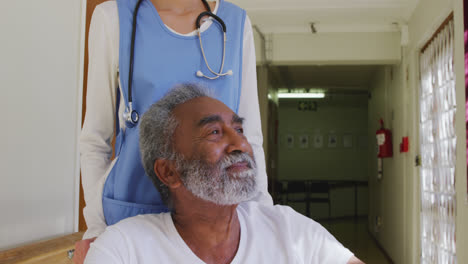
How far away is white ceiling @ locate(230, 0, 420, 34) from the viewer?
14.4 feet

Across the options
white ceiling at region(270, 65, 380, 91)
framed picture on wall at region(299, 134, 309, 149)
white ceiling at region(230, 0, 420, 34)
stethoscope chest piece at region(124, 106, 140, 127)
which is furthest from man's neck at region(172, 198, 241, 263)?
framed picture on wall at region(299, 134, 309, 149)

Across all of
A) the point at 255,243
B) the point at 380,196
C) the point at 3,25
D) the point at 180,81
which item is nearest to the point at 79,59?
the point at 3,25

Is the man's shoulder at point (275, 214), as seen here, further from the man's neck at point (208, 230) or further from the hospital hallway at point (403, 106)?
the hospital hallway at point (403, 106)

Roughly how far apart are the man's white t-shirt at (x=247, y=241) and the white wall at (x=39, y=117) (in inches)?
49.6

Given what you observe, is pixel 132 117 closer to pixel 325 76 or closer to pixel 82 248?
pixel 82 248

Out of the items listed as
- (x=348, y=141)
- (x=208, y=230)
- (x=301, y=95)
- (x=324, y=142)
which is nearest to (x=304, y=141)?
(x=324, y=142)

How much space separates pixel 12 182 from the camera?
201 centimetres

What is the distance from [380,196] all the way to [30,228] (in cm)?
572

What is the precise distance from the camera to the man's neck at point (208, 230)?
1.00m

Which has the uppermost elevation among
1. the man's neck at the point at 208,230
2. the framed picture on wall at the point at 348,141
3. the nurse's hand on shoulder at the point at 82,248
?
the framed picture on wall at the point at 348,141

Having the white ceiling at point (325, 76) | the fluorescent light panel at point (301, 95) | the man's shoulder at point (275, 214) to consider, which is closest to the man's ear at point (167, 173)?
the man's shoulder at point (275, 214)

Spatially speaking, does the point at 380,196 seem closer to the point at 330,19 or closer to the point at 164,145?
the point at 330,19

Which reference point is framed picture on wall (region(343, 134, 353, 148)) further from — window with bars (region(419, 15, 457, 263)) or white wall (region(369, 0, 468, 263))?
window with bars (region(419, 15, 457, 263))

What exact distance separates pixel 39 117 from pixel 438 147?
2.99m
